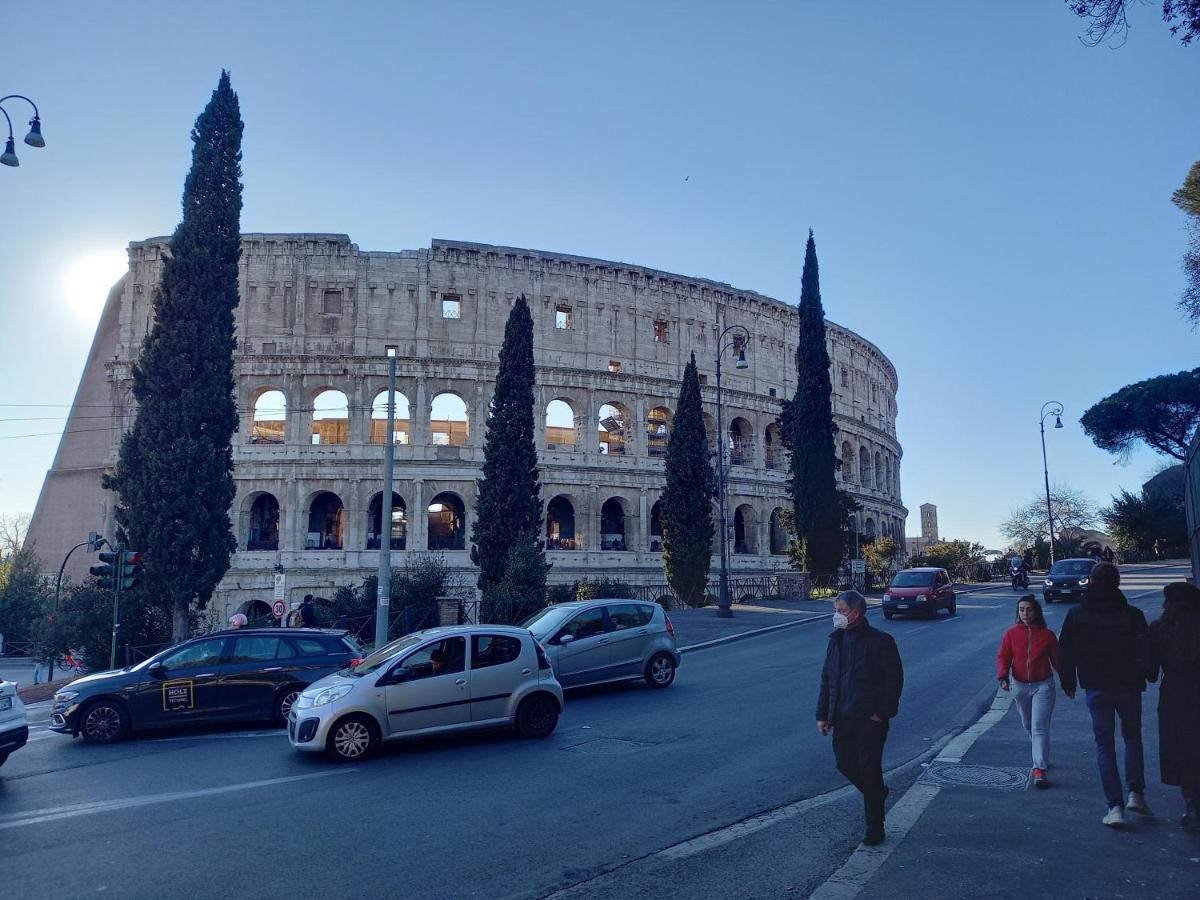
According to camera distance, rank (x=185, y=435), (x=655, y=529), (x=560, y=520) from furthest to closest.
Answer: (x=655, y=529), (x=560, y=520), (x=185, y=435)

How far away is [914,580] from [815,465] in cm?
1297

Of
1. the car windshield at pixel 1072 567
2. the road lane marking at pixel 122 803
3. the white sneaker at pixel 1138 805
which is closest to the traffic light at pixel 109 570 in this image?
the road lane marking at pixel 122 803

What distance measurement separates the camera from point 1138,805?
5.79 m

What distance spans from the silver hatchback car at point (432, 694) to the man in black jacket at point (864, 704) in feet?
17.4

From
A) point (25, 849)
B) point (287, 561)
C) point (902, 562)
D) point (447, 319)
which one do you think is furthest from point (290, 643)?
point (902, 562)

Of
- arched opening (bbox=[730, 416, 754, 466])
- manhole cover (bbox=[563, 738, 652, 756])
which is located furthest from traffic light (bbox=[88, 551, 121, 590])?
arched opening (bbox=[730, 416, 754, 466])

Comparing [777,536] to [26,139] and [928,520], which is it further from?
[928,520]

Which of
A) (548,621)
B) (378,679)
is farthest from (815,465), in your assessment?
(378,679)

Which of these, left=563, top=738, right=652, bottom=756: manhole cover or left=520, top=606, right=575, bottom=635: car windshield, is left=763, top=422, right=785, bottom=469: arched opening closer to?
left=520, top=606, right=575, bottom=635: car windshield

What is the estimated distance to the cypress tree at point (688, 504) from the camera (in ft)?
112

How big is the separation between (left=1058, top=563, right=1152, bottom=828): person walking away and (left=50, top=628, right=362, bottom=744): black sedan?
33.6ft

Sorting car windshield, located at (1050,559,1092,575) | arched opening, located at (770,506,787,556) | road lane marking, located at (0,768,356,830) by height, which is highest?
arched opening, located at (770,506,787,556)

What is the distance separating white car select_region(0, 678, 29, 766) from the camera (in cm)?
838

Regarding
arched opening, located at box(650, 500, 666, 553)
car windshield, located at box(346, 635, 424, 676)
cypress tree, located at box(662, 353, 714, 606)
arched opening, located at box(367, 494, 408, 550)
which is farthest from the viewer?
arched opening, located at box(650, 500, 666, 553)
